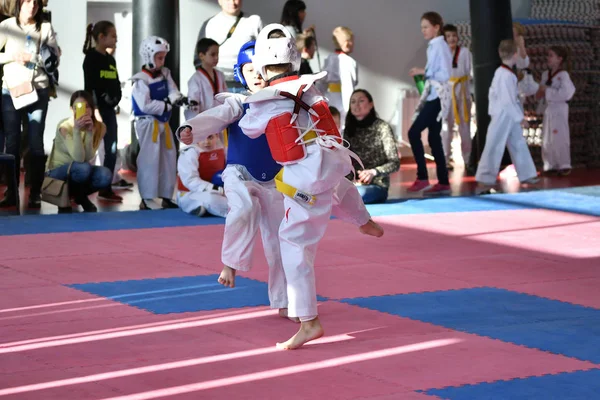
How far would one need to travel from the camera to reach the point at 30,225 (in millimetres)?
8422

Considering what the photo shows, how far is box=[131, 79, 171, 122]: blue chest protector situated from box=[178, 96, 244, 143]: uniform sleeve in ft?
14.4

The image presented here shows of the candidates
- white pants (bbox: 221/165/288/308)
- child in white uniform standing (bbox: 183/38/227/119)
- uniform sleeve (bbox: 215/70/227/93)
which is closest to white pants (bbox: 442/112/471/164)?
uniform sleeve (bbox: 215/70/227/93)

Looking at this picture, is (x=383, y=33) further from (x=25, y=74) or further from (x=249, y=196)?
(x=249, y=196)

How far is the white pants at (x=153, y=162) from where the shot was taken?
31.5 feet

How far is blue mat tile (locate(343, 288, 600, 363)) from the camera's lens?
4.70m

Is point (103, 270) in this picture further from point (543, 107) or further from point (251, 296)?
point (543, 107)

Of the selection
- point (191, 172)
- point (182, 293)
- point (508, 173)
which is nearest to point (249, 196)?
point (182, 293)

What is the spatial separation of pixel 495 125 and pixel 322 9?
4763 millimetres

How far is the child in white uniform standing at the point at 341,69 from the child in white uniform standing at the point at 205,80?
3245mm

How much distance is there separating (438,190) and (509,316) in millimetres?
6070

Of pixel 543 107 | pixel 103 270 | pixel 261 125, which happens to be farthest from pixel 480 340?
pixel 543 107

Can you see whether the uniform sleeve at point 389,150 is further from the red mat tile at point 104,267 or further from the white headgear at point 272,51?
the white headgear at point 272,51

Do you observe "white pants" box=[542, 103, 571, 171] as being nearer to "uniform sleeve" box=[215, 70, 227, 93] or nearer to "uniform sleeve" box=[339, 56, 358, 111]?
"uniform sleeve" box=[339, 56, 358, 111]

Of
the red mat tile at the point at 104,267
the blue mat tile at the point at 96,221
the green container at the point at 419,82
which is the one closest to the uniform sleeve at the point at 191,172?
the blue mat tile at the point at 96,221
